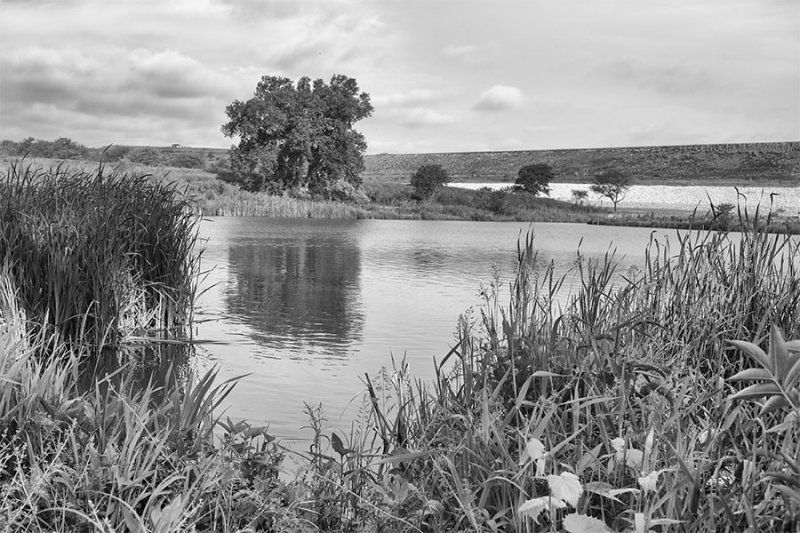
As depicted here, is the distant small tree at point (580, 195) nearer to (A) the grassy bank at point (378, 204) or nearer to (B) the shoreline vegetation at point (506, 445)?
(A) the grassy bank at point (378, 204)

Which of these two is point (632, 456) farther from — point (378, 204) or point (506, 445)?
point (378, 204)

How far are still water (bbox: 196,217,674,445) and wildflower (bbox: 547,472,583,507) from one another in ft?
4.67

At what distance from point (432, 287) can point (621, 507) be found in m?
9.67

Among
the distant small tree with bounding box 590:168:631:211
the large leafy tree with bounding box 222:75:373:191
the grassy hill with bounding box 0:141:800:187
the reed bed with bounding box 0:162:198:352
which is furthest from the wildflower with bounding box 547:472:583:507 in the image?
the grassy hill with bounding box 0:141:800:187

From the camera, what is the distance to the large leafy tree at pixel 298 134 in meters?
46.1

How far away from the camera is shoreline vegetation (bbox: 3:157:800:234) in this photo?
1512 inches

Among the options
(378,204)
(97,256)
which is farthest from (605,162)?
(97,256)

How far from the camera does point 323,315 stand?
9250 mm

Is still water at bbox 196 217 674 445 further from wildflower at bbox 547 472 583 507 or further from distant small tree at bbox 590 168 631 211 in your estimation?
distant small tree at bbox 590 168 631 211

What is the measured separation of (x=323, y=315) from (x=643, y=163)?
94224 mm

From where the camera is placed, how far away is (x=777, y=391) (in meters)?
1.55

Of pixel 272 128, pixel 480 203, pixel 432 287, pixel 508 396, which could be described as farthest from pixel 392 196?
pixel 508 396

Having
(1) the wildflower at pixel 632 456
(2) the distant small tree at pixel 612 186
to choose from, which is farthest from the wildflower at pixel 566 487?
(2) the distant small tree at pixel 612 186

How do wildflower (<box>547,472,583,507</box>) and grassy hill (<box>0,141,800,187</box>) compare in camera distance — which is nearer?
wildflower (<box>547,472,583,507</box>)
